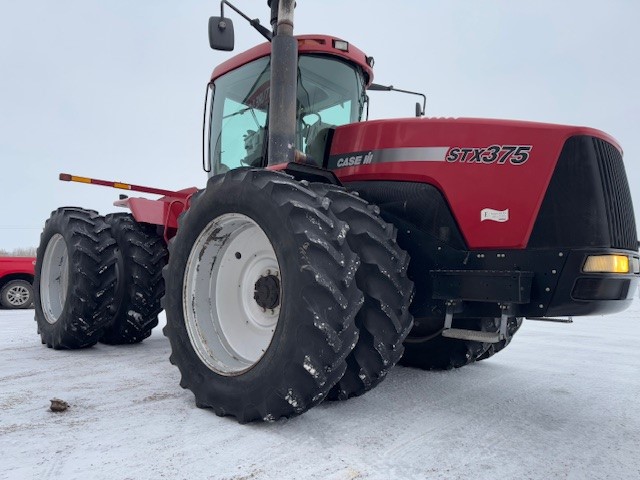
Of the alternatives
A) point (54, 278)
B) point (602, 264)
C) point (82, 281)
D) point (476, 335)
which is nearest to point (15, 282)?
point (54, 278)

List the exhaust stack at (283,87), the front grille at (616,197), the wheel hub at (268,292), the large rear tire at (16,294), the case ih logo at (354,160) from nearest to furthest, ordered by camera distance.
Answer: the front grille at (616,197)
the wheel hub at (268,292)
the case ih logo at (354,160)
the exhaust stack at (283,87)
the large rear tire at (16,294)

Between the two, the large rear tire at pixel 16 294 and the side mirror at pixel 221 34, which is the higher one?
the side mirror at pixel 221 34

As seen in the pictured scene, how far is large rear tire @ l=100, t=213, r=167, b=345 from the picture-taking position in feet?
14.5

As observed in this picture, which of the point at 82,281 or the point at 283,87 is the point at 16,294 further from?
the point at 283,87

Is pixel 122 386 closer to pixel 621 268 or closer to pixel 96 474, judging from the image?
pixel 96 474

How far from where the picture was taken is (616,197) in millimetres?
2504

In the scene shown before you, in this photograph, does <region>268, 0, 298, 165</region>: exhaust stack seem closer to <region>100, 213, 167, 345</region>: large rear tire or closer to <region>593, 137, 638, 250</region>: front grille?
<region>593, 137, 638, 250</region>: front grille

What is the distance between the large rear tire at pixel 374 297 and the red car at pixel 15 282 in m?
9.29

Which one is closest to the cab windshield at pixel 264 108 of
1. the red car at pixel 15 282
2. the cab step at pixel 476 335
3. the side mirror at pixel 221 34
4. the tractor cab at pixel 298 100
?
the tractor cab at pixel 298 100

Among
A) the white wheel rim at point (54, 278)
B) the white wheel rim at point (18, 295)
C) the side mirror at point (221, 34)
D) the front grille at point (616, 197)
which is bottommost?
the white wheel rim at point (18, 295)

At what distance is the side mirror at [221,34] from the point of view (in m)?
3.23

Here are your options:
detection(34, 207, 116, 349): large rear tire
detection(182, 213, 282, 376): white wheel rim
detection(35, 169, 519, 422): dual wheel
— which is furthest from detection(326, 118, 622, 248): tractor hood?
detection(34, 207, 116, 349): large rear tire

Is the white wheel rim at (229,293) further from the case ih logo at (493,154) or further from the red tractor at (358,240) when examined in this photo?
the case ih logo at (493,154)

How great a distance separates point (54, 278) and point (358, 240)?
3.87 meters
